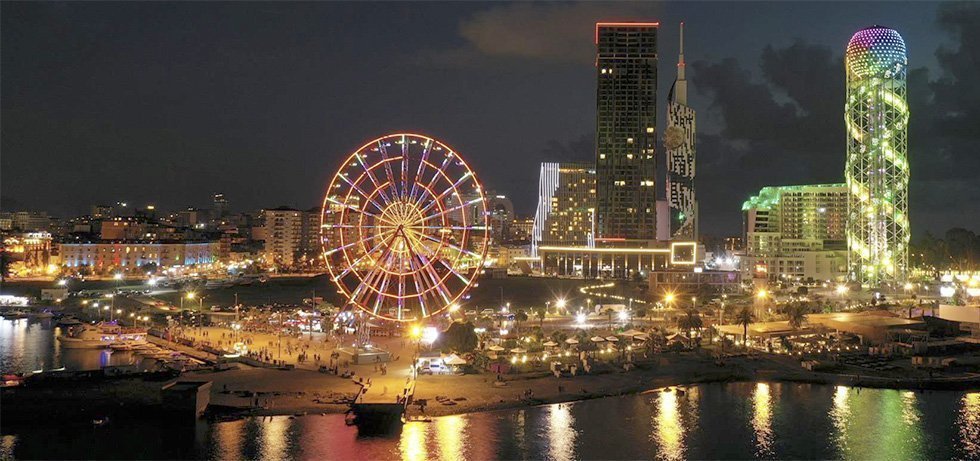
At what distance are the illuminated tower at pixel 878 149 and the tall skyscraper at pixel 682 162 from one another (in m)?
23.3

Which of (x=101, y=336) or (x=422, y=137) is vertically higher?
(x=422, y=137)

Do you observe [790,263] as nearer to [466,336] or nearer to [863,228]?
[863,228]

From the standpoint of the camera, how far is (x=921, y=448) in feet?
70.5

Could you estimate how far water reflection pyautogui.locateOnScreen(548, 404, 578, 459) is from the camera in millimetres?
20516

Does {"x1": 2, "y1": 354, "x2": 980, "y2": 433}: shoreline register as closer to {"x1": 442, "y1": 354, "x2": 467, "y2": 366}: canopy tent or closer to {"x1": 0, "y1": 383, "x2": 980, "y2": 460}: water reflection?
{"x1": 0, "y1": 383, "x2": 980, "y2": 460}: water reflection

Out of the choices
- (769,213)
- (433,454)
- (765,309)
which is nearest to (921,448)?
(433,454)

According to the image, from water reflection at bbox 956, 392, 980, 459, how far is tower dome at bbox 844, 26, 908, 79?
34.8 metres

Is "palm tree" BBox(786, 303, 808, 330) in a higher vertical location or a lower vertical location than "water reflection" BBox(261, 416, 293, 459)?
higher

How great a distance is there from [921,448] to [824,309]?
1091 inches

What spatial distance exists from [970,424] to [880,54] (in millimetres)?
39892

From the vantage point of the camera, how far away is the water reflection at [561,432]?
20.5m

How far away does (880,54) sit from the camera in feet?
184

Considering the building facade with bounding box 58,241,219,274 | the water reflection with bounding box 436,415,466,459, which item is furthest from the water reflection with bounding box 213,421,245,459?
the building facade with bounding box 58,241,219,274

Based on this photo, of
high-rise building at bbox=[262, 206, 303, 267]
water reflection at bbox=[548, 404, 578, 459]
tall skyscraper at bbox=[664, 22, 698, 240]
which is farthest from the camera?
high-rise building at bbox=[262, 206, 303, 267]
